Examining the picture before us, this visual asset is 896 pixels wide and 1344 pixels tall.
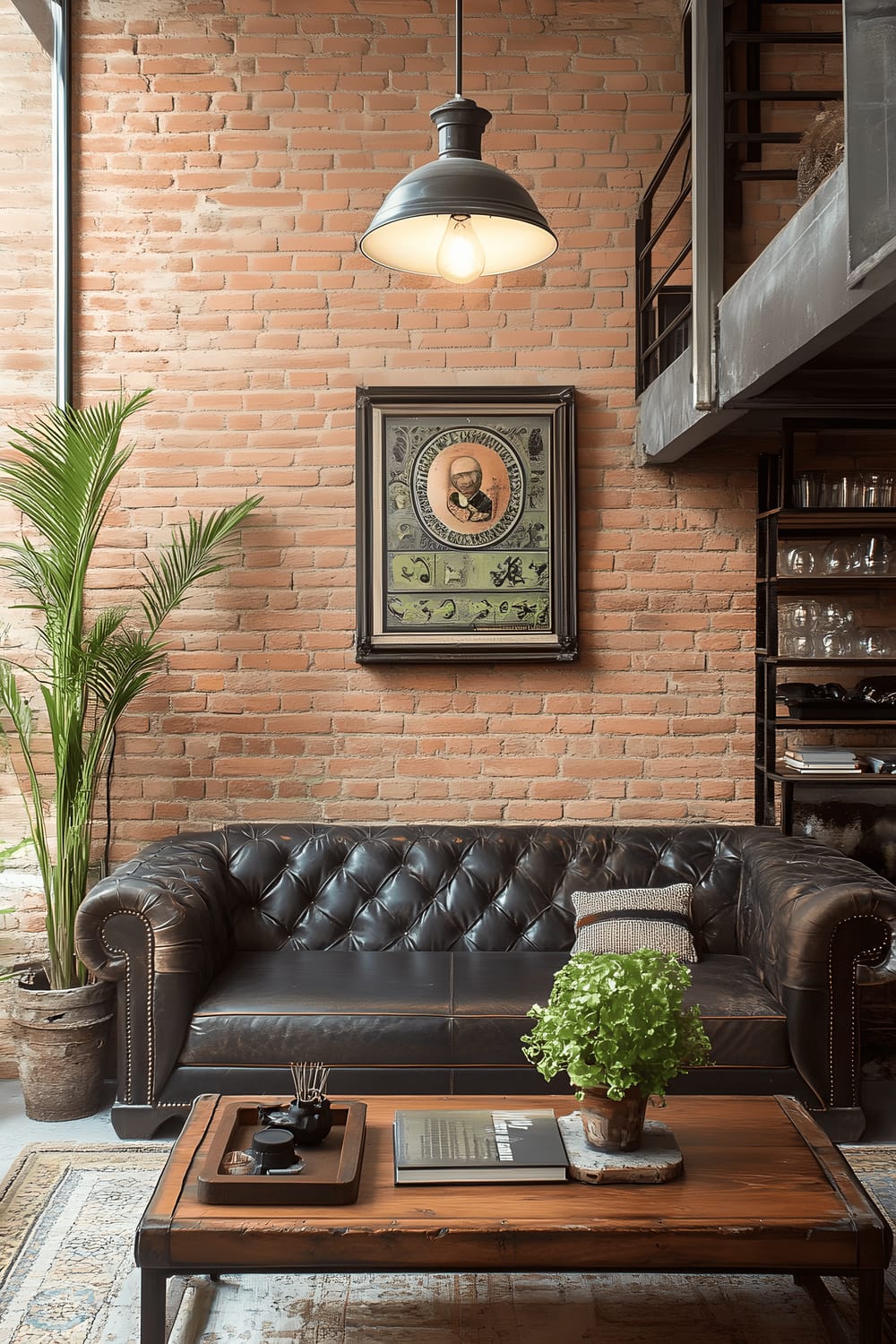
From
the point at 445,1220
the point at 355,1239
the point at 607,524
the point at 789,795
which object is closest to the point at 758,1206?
the point at 445,1220

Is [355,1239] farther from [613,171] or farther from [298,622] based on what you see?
[613,171]

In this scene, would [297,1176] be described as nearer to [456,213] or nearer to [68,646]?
[456,213]

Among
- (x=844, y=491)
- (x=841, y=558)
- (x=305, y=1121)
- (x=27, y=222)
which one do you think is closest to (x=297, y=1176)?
(x=305, y=1121)

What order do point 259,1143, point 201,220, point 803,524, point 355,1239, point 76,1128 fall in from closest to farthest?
point 355,1239
point 259,1143
point 76,1128
point 803,524
point 201,220

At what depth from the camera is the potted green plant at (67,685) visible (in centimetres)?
362

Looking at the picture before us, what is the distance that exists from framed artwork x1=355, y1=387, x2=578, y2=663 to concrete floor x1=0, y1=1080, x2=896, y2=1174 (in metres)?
1.86

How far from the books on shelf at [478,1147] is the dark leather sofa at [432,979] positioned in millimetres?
838

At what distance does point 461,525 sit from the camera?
435 centimetres

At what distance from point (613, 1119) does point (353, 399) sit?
2971 mm

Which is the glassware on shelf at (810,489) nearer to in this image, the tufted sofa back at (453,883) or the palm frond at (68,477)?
the tufted sofa back at (453,883)

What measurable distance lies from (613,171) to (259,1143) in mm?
3702

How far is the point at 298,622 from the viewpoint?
438cm

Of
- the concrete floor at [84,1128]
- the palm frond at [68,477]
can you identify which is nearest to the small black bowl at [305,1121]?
the concrete floor at [84,1128]

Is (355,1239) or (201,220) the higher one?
(201,220)
